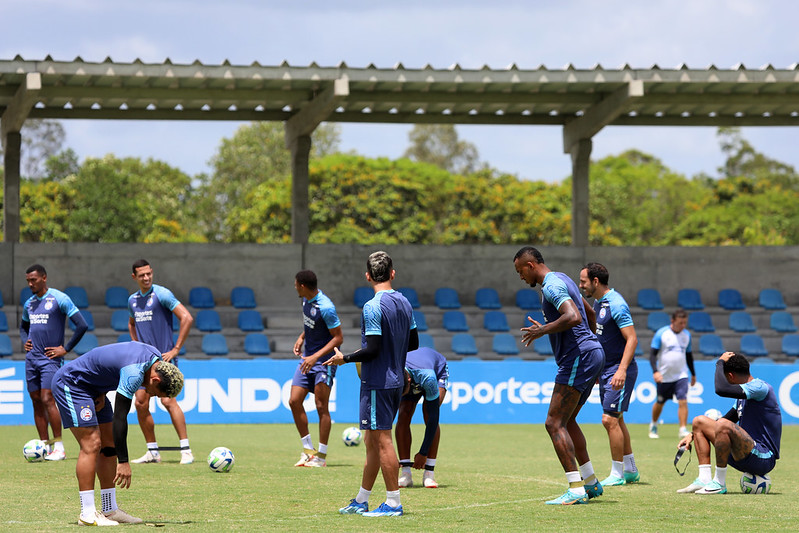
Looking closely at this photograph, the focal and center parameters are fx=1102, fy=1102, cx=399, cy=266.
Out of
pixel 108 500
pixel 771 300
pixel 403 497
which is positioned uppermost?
pixel 771 300

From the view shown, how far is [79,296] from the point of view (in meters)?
27.4

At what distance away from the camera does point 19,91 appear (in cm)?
2508

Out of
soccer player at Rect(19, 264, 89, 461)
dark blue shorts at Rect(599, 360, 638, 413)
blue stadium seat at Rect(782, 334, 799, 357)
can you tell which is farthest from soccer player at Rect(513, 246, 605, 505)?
blue stadium seat at Rect(782, 334, 799, 357)

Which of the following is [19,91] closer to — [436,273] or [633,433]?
[436,273]

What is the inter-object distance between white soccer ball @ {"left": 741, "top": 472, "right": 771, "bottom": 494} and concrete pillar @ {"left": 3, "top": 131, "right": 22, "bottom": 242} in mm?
21180

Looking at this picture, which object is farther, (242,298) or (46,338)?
(242,298)

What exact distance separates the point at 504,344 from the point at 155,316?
49.8 ft

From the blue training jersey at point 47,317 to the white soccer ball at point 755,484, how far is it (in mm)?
7934

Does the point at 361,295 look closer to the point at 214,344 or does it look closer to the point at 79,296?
the point at 214,344

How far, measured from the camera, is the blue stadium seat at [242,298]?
28.5 m

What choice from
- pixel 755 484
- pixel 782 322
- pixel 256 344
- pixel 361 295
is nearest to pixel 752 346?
pixel 782 322

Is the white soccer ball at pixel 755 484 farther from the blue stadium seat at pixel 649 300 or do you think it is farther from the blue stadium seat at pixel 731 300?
the blue stadium seat at pixel 731 300

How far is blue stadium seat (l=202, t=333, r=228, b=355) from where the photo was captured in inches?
1014

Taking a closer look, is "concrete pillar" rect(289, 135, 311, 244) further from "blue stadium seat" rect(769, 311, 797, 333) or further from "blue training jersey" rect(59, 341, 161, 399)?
"blue training jersey" rect(59, 341, 161, 399)
